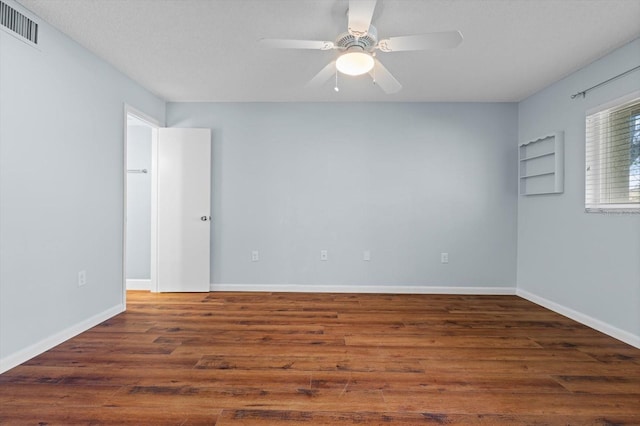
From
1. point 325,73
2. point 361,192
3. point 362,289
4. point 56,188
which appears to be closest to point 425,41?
point 325,73

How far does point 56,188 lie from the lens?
2.35 metres

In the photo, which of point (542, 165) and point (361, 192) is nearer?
point (542, 165)

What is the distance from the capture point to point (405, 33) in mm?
2365

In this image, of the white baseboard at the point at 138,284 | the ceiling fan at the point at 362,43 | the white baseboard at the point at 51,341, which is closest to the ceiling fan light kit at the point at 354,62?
the ceiling fan at the point at 362,43

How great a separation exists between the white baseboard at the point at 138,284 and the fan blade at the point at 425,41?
3.84 meters

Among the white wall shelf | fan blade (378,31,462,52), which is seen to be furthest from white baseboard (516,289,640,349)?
fan blade (378,31,462,52)

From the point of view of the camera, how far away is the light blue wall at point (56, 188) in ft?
6.61

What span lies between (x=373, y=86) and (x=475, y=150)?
1.55m

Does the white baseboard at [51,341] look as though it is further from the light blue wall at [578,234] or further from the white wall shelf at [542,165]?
the white wall shelf at [542,165]

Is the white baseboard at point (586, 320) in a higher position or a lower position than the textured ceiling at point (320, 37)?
lower

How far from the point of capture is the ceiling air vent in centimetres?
197

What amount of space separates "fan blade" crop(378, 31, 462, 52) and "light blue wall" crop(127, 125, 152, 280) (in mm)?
3438

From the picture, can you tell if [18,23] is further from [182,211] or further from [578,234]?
[578,234]

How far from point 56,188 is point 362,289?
3135mm
